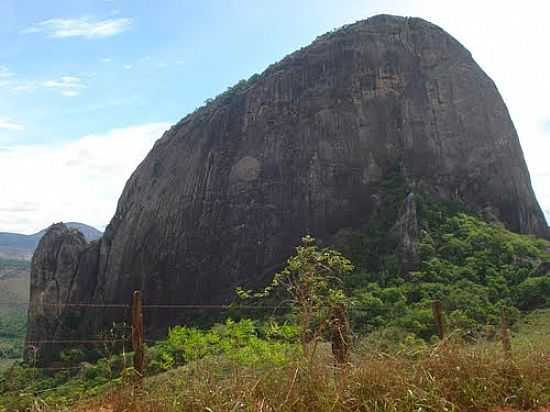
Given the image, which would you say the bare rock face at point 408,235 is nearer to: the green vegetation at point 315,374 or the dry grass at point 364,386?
the green vegetation at point 315,374

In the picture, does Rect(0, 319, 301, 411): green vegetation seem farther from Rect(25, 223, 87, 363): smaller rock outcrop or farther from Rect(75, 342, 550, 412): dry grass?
Rect(25, 223, 87, 363): smaller rock outcrop

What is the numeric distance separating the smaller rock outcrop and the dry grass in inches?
1592

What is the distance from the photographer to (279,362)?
659 centimetres

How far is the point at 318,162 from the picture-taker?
124 feet

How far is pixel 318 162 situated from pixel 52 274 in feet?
71.0

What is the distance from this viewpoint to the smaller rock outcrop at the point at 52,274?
43938 millimetres

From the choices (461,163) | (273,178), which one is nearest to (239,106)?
(273,178)

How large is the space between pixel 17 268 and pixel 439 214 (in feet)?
327

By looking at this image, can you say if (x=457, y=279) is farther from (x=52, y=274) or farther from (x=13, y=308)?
(x=13, y=308)

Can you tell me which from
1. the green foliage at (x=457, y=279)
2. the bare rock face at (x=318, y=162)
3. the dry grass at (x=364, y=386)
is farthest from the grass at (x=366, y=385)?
the bare rock face at (x=318, y=162)

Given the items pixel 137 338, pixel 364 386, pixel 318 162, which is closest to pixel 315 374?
pixel 364 386

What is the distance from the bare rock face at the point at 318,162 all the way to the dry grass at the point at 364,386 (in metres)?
28.4

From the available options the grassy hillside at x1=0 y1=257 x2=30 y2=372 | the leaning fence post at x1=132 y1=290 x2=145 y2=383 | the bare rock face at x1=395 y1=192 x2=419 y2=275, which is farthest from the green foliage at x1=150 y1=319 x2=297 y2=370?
the bare rock face at x1=395 y1=192 x2=419 y2=275

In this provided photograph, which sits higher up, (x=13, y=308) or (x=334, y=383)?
(x=334, y=383)
